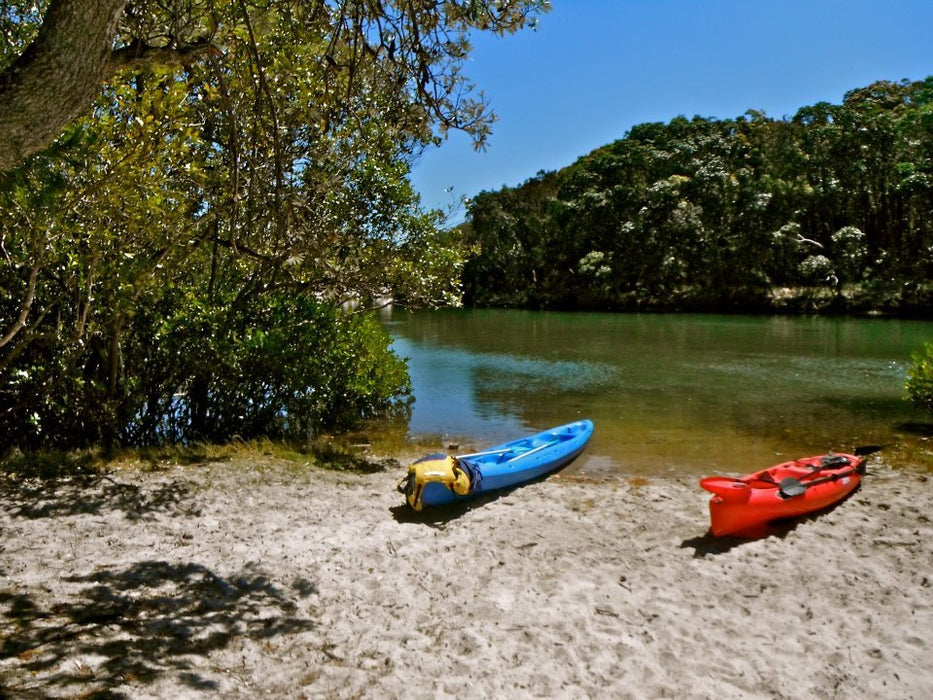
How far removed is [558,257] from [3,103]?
5629 centimetres

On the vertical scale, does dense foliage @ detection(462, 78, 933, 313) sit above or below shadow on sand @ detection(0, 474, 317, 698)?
above

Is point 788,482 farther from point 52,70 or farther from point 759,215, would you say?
point 759,215

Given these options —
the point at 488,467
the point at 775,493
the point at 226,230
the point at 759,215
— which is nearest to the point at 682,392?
the point at 488,467

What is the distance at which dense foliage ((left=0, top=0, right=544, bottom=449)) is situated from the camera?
17.5ft

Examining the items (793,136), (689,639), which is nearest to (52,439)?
(689,639)

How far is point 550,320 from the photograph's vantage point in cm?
4397

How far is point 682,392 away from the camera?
16.4 metres

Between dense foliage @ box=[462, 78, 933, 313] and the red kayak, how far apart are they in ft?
107

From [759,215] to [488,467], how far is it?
4312 centimetres

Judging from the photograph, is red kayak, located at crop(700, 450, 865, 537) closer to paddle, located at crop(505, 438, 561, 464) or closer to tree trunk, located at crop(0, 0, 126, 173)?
paddle, located at crop(505, 438, 561, 464)

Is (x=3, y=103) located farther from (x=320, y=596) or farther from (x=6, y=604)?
(x=320, y=596)

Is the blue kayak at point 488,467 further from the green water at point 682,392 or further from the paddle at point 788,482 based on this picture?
the paddle at point 788,482

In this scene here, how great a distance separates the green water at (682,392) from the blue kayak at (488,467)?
1.61 ft

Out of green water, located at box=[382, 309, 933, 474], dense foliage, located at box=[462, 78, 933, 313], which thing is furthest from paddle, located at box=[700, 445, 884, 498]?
dense foliage, located at box=[462, 78, 933, 313]
